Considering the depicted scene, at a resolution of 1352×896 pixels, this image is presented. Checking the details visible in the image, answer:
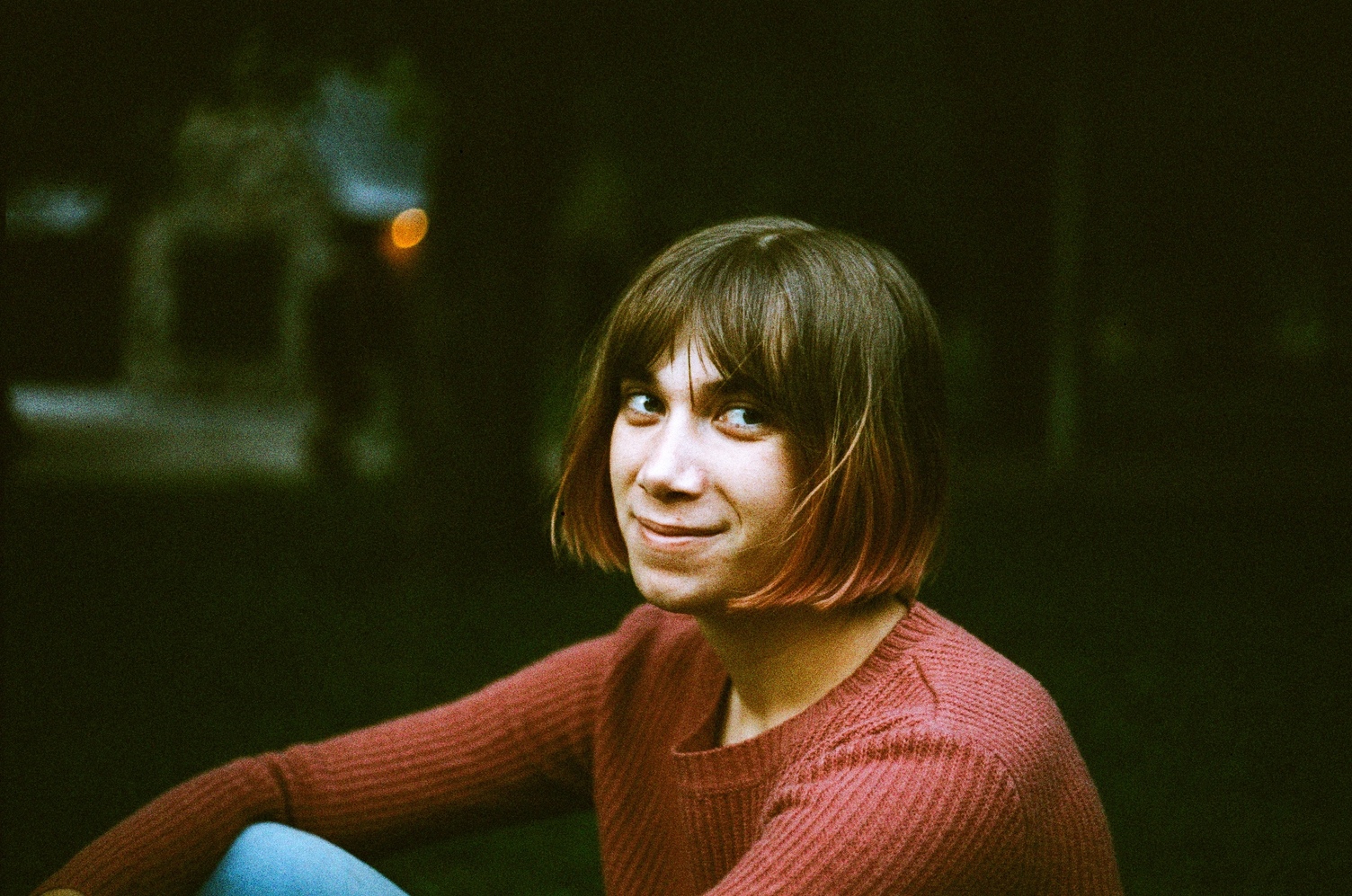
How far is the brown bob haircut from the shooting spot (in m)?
1.66

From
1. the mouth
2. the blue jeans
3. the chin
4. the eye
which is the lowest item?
the blue jeans

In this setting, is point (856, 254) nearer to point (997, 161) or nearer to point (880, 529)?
point (880, 529)

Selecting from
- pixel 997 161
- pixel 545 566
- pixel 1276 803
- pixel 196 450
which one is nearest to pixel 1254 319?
pixel 997 161

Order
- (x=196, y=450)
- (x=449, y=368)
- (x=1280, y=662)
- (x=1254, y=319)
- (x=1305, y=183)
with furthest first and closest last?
(x=1254, y=319) < (x=196, y=450) < (x=1305, y=183) < (x=449, y=368) < (x=1280, y=662)

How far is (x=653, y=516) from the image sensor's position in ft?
5.63

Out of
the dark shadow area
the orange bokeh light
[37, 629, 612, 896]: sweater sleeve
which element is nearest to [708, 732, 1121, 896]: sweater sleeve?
[37, 629, 612, 896]: sweater sleeve

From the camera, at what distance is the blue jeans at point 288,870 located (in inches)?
74.5

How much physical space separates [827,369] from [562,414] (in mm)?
12430

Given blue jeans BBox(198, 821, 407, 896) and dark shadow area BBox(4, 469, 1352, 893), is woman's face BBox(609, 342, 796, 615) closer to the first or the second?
blue jeans BBox(198, 821, 407, 896)

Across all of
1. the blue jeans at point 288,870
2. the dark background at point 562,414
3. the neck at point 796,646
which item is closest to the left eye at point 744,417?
the neck at point 796,646

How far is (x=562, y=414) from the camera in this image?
46.0 feet

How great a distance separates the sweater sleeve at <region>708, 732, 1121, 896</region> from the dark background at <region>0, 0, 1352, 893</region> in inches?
64.6

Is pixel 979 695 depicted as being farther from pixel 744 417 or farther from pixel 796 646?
pixel 744 417

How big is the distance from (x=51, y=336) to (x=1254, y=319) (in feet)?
68.0
